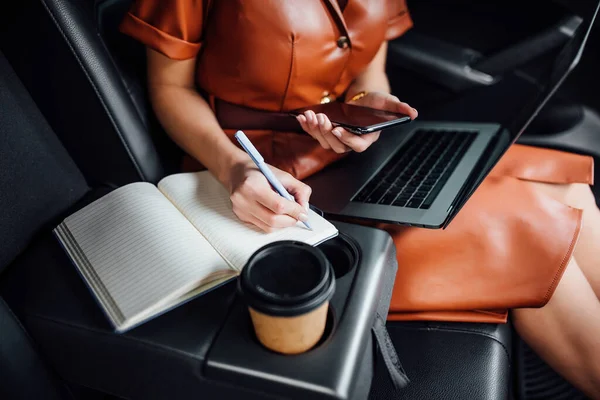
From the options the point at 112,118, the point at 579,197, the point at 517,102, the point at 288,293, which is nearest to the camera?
the point at 288,293

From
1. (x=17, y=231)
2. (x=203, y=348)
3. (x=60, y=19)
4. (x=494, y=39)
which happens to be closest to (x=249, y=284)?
(x=203, y=348)

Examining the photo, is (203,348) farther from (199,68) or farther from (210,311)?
(199,68)

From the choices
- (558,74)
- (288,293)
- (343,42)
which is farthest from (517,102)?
(288,293)

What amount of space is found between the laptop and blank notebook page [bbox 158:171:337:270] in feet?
0.39

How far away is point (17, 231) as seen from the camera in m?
0.74

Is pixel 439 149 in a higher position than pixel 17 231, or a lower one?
lower

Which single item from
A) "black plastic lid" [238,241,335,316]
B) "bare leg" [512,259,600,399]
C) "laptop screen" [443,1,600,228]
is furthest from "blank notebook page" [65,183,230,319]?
"bare leg" [512,259,600,399]

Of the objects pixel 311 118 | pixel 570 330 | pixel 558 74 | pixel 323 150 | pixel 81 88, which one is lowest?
pixel 570 330

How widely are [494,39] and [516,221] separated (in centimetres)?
78

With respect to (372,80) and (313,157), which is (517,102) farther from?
(313,157)

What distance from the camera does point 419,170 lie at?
0.91 meters

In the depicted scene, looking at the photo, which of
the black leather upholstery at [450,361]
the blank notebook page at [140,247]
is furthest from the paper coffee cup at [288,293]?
the black leather upholstery at [450,361]

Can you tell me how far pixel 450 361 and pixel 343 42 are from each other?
20.9 inches

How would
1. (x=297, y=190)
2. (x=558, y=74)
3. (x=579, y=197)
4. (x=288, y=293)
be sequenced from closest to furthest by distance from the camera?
1. (x=288, y=293)
2. (x=297, y=190)
3. (x=579, y=197)
4. (x=558, y=74)
